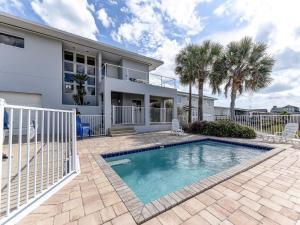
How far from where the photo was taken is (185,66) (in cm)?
1340

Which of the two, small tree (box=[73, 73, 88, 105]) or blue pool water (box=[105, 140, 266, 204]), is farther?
small tree (box=[73, 73, 88, 105])

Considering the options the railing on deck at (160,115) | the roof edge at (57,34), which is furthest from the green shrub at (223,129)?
Result: the roof edge at (57,34)

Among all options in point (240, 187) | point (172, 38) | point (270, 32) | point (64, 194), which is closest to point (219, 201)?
point (240, 187)

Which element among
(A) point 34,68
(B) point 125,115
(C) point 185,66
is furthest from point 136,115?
(A) point 34,68

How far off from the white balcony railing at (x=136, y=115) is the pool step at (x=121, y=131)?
2.43 feet

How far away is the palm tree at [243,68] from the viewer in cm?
1148

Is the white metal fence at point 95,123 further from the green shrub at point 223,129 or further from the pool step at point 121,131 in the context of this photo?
the green shrub at point 223,129

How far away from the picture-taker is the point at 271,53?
451 inches

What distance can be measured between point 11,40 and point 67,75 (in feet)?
12.6

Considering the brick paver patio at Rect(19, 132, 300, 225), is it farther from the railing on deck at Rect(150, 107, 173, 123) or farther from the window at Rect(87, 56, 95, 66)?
the window at Rect(87, 56, 95, 66)

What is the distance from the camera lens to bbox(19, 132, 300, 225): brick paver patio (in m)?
2.26

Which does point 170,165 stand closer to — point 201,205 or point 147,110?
point 201,205

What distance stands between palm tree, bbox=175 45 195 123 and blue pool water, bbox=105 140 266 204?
22.4 ft

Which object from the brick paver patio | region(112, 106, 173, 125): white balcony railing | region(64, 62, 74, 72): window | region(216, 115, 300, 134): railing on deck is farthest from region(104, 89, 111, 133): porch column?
region(216, 115, 300, 134): railing on deck
